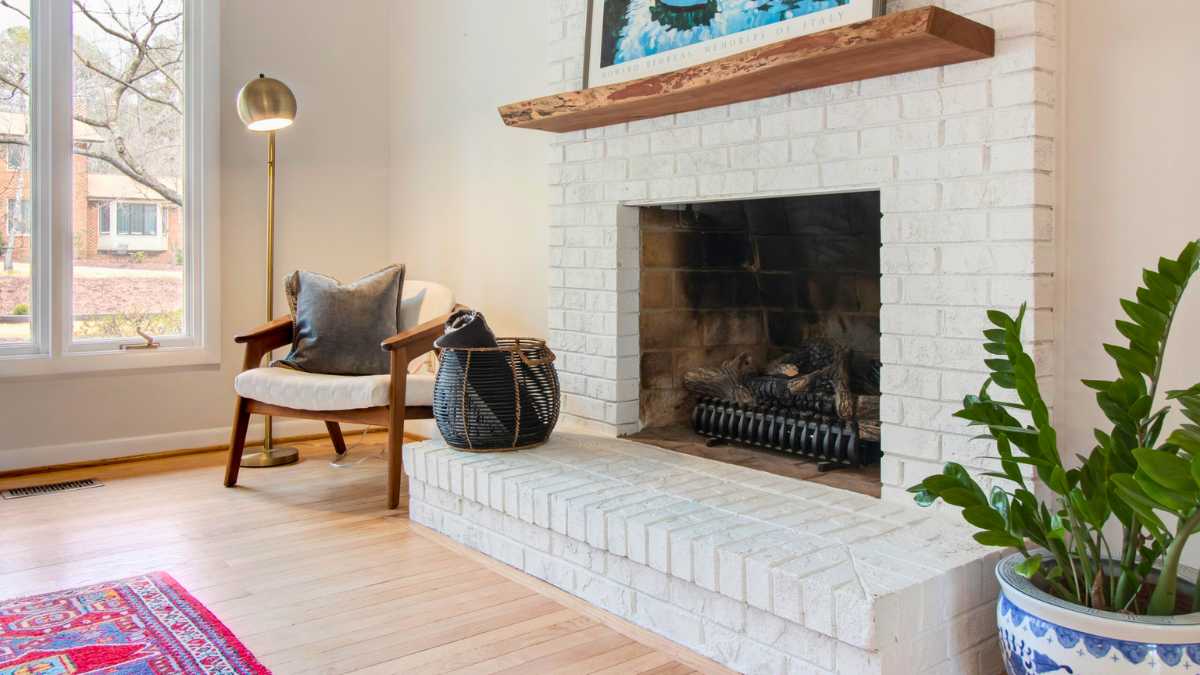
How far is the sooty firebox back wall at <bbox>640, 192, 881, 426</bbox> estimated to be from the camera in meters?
2.86

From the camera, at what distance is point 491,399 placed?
283 centimetres

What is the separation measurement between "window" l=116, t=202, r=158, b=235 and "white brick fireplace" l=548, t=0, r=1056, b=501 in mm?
2425

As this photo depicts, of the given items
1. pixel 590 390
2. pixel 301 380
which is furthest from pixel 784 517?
pixel 301 380

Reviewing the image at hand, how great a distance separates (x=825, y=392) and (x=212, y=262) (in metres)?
2.83

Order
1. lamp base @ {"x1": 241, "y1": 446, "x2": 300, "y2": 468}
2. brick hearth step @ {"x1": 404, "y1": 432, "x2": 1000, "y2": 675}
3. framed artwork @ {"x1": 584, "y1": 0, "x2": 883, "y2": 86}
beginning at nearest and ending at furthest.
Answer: brick hearth step @ {"x1": 404, "y1": 432, "x2": 1000, "y2": 675}, framed artwork @ {"x1": 584, "y1": 0, "x2": 883, "y2": 86}, lamp base @ {"x1": 241, "y1": 446, "x2": 300, "y2": 468}

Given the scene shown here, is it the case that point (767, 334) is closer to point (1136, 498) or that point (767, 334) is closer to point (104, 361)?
point (1136, 498)

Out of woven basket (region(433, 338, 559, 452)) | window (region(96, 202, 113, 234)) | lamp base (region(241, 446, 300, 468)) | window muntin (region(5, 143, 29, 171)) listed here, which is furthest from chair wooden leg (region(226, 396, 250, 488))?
window muntin (region(5, 143, 29, 171))

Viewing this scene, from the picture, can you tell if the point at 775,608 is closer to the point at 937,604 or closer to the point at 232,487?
Result: the point at 937,604

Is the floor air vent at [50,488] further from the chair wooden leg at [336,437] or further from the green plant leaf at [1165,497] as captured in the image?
the green plant leaf at [1165,497]

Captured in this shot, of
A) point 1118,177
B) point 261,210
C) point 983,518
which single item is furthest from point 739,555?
point 261,210

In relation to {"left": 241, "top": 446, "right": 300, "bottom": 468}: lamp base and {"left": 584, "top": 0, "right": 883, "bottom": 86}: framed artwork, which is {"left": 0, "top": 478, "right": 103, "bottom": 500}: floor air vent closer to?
{"left": 241, "top": 446, "right": 300, "bottom": 468}: lamp base

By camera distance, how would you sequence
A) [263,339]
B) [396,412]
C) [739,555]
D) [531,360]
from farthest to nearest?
[263,339] → [396,412] → [531,360] → [739,555]

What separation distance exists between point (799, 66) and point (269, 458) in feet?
8.80

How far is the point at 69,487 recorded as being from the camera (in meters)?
3.43
